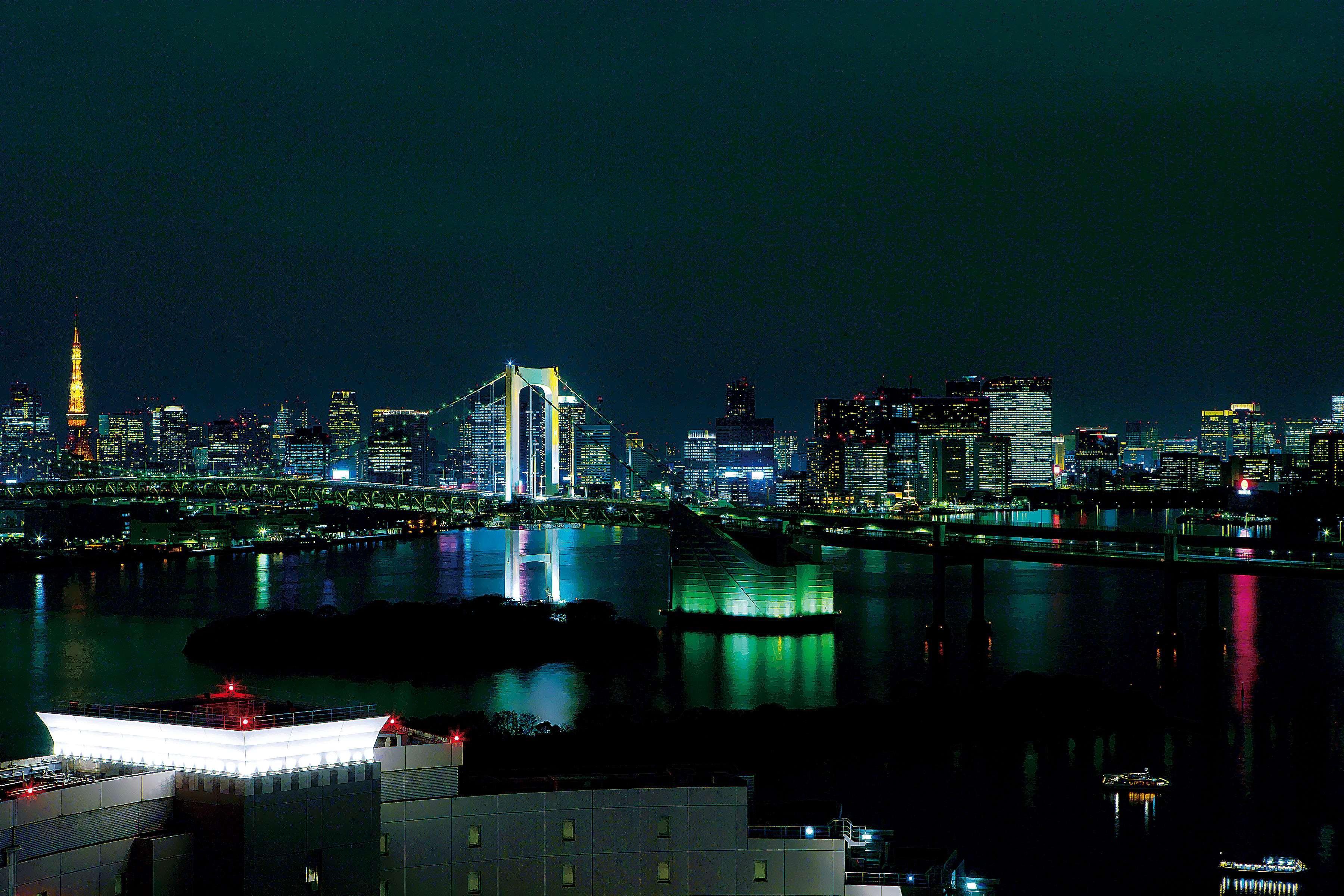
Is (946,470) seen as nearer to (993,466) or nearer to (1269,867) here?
(993,466)

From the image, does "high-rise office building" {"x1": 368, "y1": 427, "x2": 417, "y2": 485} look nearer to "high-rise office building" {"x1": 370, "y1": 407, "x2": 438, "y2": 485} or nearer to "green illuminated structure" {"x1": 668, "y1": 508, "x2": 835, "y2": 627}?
"high-rise office building" {"x1": 370, "y1": 407, "x2": 438, "y2": 485}

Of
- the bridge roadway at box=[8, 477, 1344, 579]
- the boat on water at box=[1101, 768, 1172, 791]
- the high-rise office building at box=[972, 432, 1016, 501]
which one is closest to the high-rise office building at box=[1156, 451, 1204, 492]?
the high-rise office building at box=[972, 432, 1016, 501]

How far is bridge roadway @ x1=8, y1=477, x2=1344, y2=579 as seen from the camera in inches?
816

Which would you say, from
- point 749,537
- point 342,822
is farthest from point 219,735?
point 749,537

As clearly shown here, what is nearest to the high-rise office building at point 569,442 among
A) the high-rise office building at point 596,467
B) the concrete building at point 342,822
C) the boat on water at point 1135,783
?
the high-rise office building at point 596,467

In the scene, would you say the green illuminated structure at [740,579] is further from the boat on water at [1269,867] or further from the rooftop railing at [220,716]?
the rooftop railing at [220,716]

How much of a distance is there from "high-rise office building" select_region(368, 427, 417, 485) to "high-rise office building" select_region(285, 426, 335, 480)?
21.3ft

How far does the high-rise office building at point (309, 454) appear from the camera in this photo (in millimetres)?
61000

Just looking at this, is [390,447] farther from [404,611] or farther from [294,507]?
[404,611]

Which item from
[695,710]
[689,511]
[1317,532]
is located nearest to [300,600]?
[689,511]

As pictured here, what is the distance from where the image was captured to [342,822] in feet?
16.6

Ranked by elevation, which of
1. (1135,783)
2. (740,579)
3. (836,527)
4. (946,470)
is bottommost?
(1135,783)

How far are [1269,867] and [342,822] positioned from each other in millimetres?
7000

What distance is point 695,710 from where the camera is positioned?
14.5 meters
